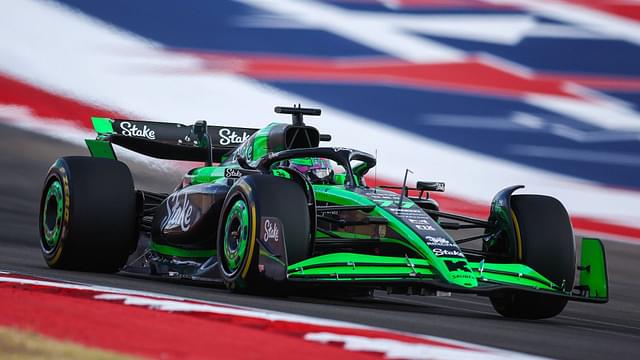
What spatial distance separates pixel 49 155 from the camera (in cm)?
1777

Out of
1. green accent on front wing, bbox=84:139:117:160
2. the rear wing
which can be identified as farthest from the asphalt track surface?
the rear wing

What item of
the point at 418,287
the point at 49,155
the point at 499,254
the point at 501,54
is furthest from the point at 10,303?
the point at 501,54

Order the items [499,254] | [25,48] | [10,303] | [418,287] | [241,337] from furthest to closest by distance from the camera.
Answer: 1. [25,48]
2. [499,254]
3. [418,287]
4. [10,303]
5. [241,337]

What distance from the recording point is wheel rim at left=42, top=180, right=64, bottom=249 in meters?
11.2

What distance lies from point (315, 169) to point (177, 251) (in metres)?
1.36

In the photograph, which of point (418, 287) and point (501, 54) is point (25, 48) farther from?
point (418, 287)

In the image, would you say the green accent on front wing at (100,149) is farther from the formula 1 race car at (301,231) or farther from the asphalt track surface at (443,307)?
the asphalt track surface at (443,307)

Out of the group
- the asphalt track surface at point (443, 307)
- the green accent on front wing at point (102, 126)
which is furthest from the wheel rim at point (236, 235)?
the green accent on front wing at point (102, 126)

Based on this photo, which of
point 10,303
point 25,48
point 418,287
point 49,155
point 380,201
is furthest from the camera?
point 25,48

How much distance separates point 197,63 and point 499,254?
9.46 m

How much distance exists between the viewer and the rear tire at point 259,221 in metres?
8.91

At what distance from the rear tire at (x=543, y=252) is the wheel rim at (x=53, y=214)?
3.84m

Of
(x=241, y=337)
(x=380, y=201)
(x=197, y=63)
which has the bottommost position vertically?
(x=241, y=337)

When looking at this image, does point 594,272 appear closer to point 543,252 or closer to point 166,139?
point 543,252
